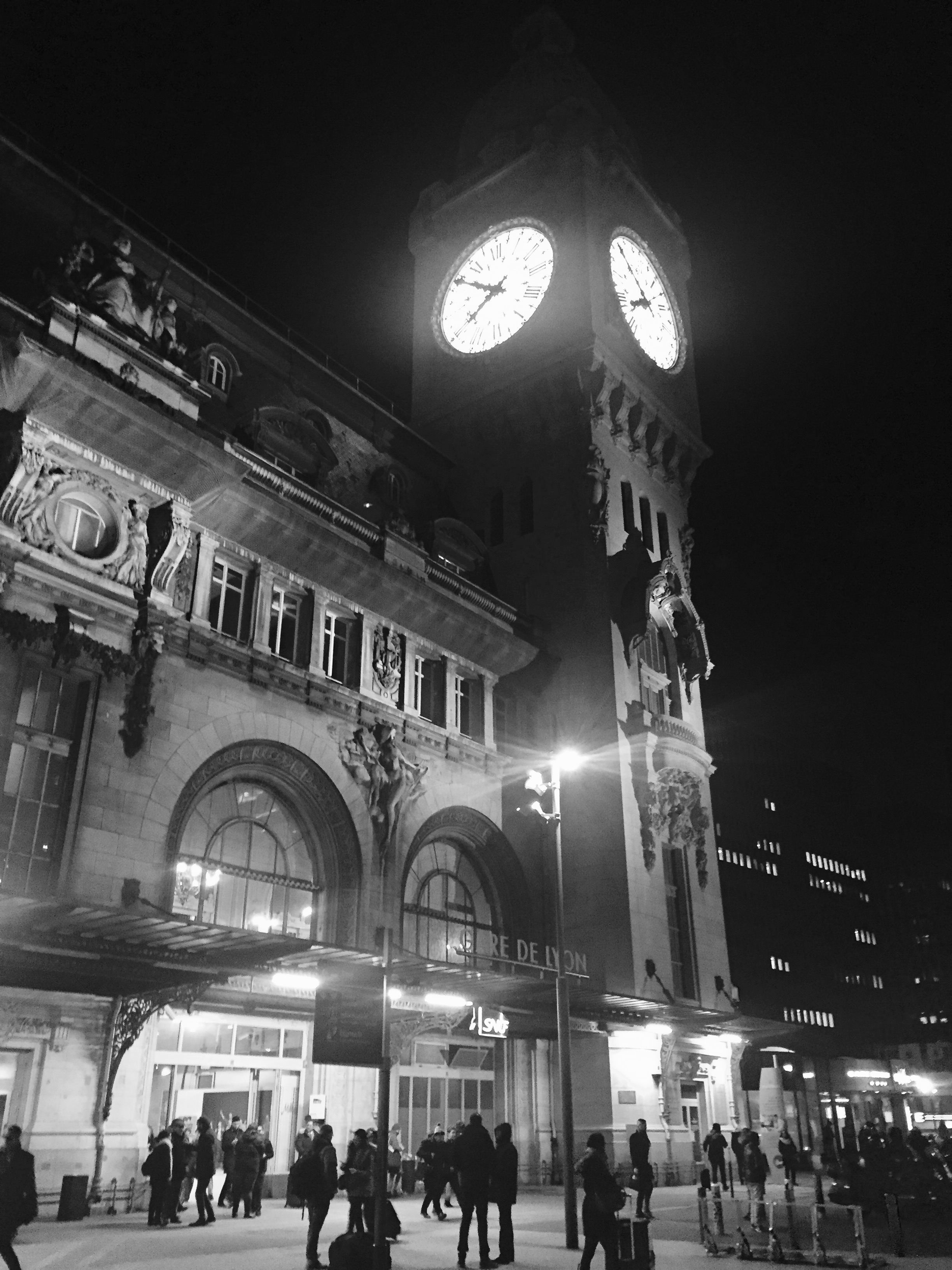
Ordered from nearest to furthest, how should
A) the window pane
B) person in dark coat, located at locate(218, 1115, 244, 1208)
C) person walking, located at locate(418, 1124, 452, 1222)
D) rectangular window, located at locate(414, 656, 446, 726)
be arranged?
1. person walking, located at locate(418, 1124, 452, 1222)
2. person in dark coat, located at locate(218, 1115, 244, 1208)
3. the window pane
4. rectangular window, located at locate(414, 656, 446, 726)

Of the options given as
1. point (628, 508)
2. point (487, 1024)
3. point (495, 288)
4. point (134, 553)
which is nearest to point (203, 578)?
point (134, 553)

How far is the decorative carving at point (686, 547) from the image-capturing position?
4853 cm

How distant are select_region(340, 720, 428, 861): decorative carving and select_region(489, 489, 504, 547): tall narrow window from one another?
1591cm

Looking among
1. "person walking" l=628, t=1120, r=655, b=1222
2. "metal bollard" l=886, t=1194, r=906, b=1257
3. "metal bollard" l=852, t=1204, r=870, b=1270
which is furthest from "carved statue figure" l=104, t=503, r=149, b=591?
"metal bollard" l=886, t=1194, r=906, b=1257

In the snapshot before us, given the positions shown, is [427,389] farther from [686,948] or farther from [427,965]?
[427,965]

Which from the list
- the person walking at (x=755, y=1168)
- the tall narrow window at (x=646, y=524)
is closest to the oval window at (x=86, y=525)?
the person walking at (x=755, y=1168)

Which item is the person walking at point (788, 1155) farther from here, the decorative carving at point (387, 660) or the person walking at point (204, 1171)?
the decorative carving at point (387, 660)

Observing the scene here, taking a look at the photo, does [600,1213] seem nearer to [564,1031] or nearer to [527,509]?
[564,1031]

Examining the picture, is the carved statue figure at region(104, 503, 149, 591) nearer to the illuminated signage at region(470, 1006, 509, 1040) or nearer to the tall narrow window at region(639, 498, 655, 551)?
the illuminated signage at region(470, 1006, 509, 1040)

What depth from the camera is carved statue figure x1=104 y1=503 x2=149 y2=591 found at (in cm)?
2609

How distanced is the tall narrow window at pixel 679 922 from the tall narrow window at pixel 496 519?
602 inches

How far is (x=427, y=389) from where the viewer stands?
52.2 meters

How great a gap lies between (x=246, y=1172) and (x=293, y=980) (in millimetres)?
4541

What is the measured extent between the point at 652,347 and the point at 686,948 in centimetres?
2864
